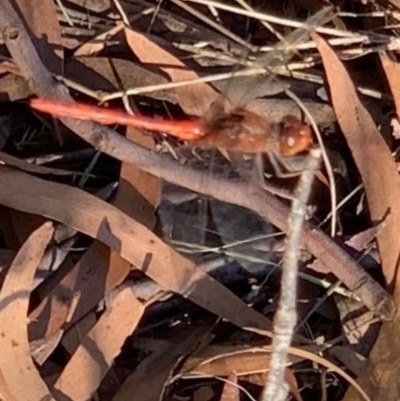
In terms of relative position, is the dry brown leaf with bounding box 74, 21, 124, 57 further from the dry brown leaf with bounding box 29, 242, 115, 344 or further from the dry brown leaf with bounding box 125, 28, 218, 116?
the dry brown leaf with bounding box 29, 242, 115, 344

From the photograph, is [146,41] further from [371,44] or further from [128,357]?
[128,357]

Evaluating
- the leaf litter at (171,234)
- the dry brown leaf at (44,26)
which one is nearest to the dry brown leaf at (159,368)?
the leaf litter at (171,234)

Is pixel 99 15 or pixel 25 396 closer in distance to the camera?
pixel 25 396

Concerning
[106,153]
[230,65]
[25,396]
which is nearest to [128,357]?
[25,396]

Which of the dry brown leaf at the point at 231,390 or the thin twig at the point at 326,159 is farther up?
the thin twig at the point at 326,159

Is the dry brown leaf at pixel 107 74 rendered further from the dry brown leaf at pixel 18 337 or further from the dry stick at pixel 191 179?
the dry brown leaf at pixel 18 337

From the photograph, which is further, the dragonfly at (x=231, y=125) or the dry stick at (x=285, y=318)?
the dragonfly at (x=231, y=125)

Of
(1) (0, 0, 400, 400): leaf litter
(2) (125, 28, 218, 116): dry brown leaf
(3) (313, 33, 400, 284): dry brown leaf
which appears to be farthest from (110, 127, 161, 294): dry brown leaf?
(3) (313, 33, 400, 284): dry brown leaf

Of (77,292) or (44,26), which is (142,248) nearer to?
(77,292)
